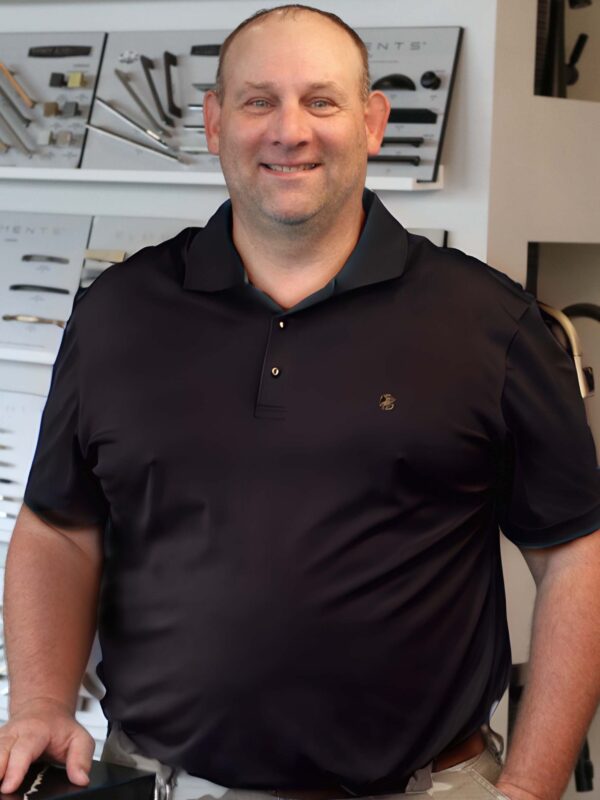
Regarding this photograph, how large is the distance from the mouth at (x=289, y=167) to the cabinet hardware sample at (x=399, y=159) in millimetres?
814

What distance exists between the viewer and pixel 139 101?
8.32ft

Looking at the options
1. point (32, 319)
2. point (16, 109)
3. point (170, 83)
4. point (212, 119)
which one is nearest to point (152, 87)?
point (170, 83)

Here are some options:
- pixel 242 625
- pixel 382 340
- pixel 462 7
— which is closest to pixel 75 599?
pixel 242 625

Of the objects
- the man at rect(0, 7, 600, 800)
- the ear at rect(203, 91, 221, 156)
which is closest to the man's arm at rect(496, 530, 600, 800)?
the man at rect(0, 7, 600, 800)

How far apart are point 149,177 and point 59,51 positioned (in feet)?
1.59

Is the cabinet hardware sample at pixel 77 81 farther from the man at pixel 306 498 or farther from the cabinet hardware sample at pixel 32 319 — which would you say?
the man at pixel 306 498

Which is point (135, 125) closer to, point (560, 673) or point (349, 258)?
point (349, 258)

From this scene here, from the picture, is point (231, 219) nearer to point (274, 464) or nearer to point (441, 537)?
point (274, 464)

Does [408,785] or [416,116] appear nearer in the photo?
[408,785]

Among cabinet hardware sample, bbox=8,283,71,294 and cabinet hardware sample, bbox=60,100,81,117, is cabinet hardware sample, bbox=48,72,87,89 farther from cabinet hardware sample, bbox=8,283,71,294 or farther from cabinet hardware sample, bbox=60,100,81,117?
cabinet hardware sample, bbox=8,283,71,294

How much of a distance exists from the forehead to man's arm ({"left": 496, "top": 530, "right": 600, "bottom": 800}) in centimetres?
71

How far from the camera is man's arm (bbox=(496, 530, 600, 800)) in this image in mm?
1438

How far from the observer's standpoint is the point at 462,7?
2279mm

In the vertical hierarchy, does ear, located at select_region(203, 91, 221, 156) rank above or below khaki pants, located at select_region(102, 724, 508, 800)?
above
